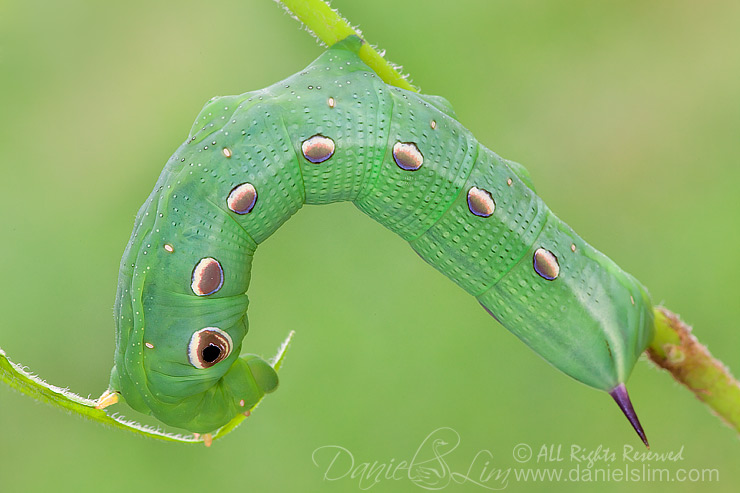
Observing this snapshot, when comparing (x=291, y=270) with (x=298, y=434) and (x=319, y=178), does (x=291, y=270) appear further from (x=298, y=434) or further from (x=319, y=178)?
(x=319, y=178)

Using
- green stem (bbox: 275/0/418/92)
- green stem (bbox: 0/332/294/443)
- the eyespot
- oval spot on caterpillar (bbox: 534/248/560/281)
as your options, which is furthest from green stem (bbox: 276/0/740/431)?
green stem (bbox: 0/332/294/443)

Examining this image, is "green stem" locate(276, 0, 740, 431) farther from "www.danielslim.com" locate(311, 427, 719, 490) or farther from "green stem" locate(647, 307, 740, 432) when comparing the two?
"www.danielslim.com" locate(311, 427, 719, 490)

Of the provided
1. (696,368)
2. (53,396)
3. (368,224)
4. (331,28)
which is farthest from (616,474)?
(53,396)

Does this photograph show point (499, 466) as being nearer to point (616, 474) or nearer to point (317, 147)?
point (616, 474)

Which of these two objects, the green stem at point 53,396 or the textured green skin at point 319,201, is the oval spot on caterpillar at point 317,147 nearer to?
the textured green skin at point 319,201

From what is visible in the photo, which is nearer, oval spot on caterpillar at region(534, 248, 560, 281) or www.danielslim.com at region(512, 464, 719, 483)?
oval spot on caterpillar at region(534, 248, 560, 281)
